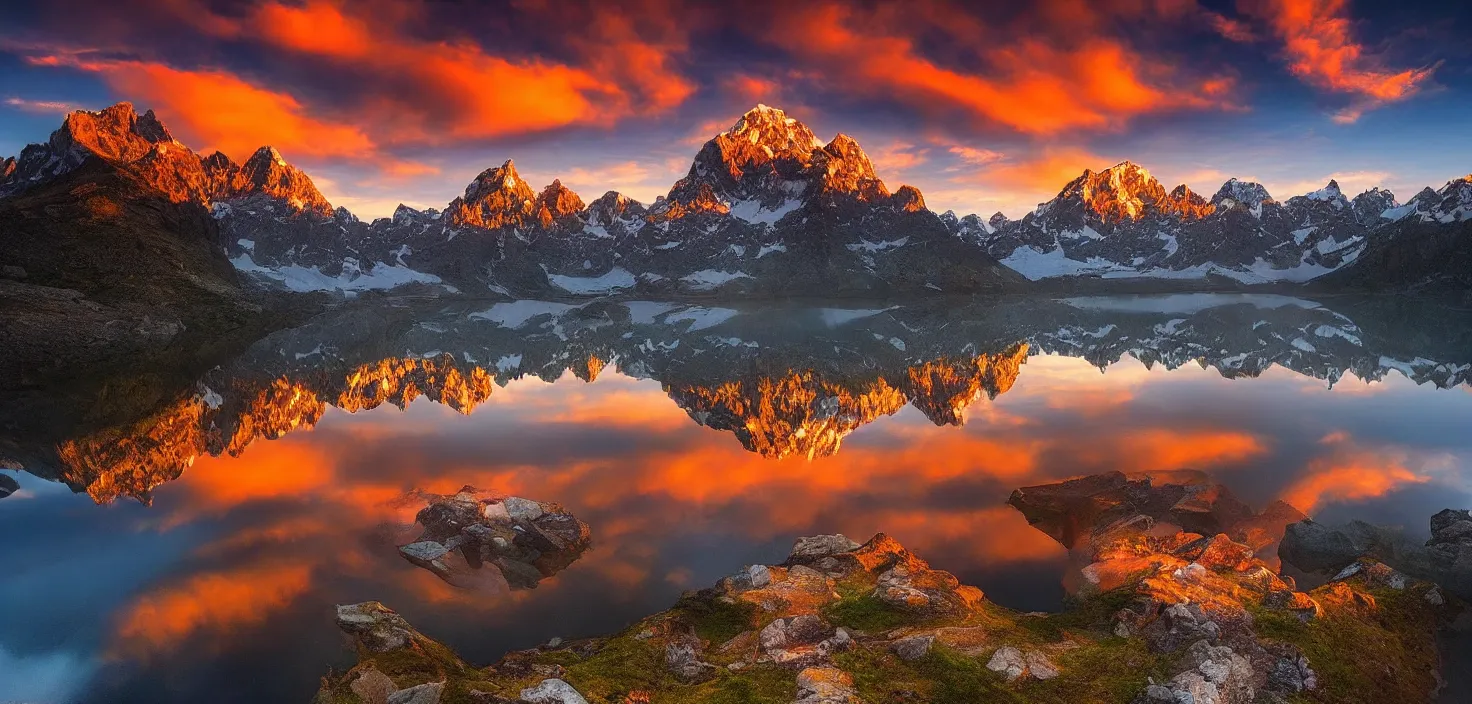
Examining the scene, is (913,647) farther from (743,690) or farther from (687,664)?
(687,664)

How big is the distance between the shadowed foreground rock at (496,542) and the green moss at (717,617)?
539cm

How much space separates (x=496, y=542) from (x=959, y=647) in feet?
47.2

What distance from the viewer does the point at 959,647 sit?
481 inches

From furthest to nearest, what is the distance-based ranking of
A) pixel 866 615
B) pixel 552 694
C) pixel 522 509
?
pixel 522 509 → pixel 866 615 → pixel 552 694

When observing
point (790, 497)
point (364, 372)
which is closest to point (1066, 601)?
point (790, 497)

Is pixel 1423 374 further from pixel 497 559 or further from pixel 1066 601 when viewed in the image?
pixel 497 559

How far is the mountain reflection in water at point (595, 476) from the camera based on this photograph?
1639 cm

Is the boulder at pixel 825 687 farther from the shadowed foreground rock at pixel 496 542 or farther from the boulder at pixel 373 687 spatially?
the shadowed foreground rock at pixel 496 542

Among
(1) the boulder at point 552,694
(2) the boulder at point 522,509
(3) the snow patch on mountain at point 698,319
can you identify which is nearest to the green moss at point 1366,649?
(1) the boulder at point 552,694

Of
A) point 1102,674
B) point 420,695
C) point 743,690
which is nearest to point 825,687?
point 743,690

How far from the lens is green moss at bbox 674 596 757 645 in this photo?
14656 millimetres

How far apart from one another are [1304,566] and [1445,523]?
215 inches

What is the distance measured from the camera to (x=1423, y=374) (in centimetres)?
5441

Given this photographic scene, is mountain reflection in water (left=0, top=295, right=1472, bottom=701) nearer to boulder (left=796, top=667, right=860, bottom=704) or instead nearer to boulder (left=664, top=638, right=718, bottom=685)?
boulder (left=664, top=638, right=718, bottom=685)
